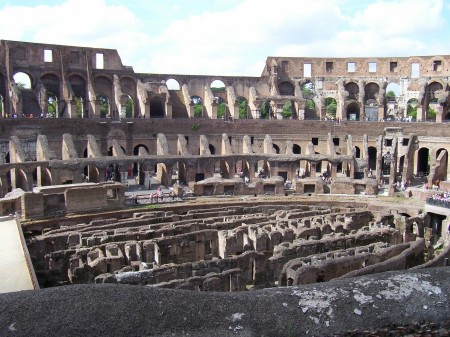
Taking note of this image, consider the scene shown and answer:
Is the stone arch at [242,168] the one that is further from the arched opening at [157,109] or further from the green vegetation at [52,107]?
the green vegetation at [52,107]

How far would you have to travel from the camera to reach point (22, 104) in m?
37.4

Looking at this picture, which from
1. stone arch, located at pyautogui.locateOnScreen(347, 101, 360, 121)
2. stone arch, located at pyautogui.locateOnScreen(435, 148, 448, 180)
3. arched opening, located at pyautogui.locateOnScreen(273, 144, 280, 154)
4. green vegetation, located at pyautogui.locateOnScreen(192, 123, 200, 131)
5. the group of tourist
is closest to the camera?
the group of tourist

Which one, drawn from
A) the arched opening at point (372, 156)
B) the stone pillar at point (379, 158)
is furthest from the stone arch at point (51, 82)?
the arched opening at point (372, 156)

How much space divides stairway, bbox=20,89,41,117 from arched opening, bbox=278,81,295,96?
21.6 m

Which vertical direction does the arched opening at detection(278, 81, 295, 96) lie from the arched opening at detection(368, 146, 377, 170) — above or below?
above

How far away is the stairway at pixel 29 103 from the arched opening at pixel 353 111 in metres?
27.4

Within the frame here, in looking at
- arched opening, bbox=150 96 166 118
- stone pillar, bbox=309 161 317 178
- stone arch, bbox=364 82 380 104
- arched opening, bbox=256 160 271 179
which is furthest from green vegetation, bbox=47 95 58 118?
stone arch, bbox=364 82 380 104

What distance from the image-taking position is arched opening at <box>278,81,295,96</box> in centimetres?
4638

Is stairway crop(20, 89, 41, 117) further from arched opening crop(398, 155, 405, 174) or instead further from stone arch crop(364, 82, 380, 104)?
stone arch crop(364, 82, 380, 104)

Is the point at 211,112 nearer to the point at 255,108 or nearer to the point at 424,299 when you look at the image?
the point at 255,108

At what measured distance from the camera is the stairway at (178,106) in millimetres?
42219

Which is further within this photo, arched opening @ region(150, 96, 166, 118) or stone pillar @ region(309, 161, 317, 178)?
arched opening @ region(150, 96, 166, 118)

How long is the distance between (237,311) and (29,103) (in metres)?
32.7

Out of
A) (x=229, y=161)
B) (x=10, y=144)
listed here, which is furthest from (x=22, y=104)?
(x=229, y=161)
